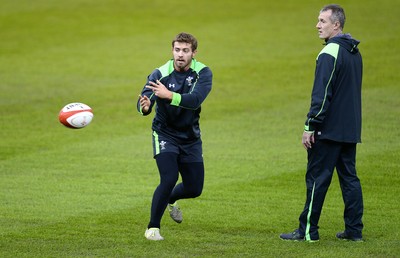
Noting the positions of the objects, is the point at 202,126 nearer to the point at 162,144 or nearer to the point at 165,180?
the point at 162,144

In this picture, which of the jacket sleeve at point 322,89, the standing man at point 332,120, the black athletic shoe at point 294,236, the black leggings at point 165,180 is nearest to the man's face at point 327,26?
the standing man at point 332,120

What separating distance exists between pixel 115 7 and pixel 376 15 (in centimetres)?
773

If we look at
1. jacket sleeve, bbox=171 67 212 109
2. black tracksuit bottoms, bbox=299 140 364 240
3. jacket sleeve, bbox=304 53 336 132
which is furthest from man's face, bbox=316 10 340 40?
jacket sleeve, bbox=171 67 212 109

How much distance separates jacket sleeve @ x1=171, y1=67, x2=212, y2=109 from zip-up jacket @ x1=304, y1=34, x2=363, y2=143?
1105mm

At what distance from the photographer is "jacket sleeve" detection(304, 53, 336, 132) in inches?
359

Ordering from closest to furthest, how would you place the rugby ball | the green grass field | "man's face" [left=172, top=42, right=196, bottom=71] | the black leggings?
"man's face" [left=172, top=42, right=196, bottom=71] < the black leggings < the green grass field < the rugby ball

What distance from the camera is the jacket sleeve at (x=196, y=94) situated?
30.3 feet

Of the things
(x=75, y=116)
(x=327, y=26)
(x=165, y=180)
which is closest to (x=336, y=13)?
(x=327, y=26)

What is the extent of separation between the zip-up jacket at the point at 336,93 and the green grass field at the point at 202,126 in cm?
116

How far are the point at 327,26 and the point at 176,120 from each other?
5.96 feet

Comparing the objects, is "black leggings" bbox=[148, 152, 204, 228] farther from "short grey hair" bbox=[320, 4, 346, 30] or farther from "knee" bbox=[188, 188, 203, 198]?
Answer: "short grey hair" bbox=[320, 4, 346, 30]

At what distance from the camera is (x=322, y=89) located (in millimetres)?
9117

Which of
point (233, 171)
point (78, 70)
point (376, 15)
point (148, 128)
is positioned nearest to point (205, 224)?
point (233, 171)

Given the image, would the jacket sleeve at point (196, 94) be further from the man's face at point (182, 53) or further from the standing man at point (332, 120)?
the standing man at point (332, 120)
